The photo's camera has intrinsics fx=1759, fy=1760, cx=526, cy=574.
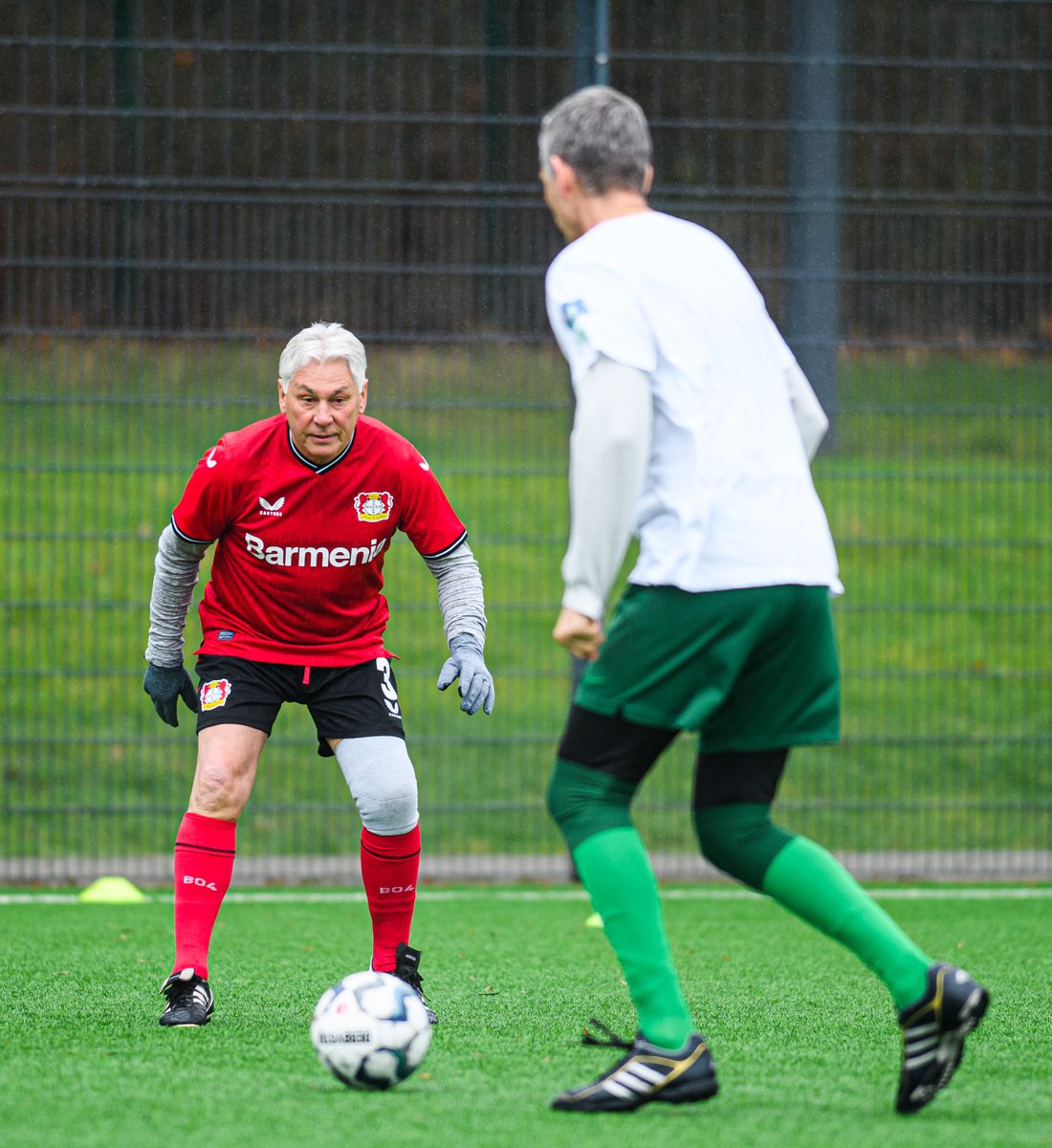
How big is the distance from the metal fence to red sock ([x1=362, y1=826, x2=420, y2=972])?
10.4 feet

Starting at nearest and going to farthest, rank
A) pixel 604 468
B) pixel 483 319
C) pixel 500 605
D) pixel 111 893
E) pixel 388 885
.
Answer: pixel 604 468, pixel 388 885, pixel 111 893, pixel 483 319, pixel 500 605

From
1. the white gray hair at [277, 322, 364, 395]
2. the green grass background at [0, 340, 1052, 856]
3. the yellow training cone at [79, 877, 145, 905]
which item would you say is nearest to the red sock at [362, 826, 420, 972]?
the white gray hair at [277, 322, 364, 395]

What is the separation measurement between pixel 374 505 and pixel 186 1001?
1310 mm

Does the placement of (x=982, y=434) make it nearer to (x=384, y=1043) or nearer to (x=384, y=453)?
(x=384, y=453)

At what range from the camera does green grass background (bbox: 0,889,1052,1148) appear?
3131mm

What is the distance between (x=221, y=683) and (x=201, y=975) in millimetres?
732

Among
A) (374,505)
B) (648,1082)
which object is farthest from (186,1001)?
(648,1082)

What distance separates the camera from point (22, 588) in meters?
7.68

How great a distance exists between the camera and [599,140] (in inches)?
128

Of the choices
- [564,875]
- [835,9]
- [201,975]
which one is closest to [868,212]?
[835,9]

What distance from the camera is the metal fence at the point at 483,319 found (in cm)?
746

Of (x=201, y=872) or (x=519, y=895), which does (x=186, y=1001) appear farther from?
(x=519, y=895)

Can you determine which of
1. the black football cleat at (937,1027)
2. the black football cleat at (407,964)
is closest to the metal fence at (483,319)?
the black football cleat at (407,964)

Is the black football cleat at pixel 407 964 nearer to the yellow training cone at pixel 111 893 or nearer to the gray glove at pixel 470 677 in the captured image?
the gray glove at pixel 470 677
